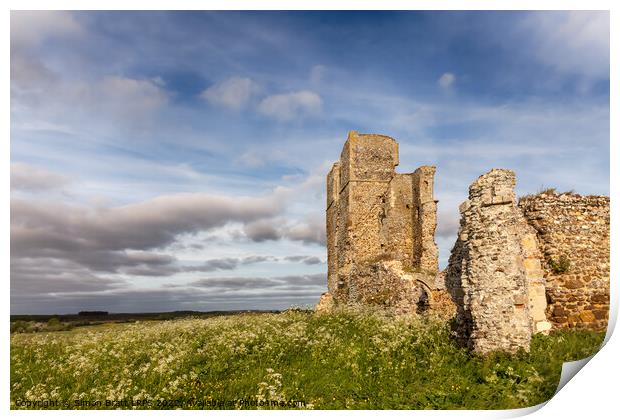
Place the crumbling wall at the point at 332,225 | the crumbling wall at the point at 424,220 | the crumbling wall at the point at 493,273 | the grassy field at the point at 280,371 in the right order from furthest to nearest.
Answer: the crumbling wall at the point at 332,225 < the crumbling wall at the point at 424,220 < the crumbling wall at the point at 493,273 < the grassy field at the point at 280,371

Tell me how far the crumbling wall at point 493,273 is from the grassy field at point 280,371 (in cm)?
43

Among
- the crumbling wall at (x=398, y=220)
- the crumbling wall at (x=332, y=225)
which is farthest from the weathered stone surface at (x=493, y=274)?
the crumbling wall at (x=332, y=225)

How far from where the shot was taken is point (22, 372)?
27.1 feet

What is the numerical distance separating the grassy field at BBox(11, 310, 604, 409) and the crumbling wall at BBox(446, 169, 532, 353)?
1.42 ft

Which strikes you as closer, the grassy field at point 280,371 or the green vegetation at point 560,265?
the grassy field at point 280,371

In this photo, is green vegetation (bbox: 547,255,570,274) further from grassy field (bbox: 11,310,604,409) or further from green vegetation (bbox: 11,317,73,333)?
green vegetation (bbox: 11,317,73,333)

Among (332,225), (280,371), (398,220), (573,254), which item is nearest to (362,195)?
(398,220)

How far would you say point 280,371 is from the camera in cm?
844

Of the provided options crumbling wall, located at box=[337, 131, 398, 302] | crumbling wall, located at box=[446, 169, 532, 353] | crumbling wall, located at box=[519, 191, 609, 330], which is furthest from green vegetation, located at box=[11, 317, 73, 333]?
crumbling wall, located at box=[337, 131, 398, 302]

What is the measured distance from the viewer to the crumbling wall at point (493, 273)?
844 centimetres

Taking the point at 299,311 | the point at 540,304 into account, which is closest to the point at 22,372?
the point at 299,311

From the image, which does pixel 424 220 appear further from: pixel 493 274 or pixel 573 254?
pixel 493 274

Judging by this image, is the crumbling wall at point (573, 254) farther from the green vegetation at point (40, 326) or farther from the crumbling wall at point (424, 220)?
the green vegetation at point (40, 326)
